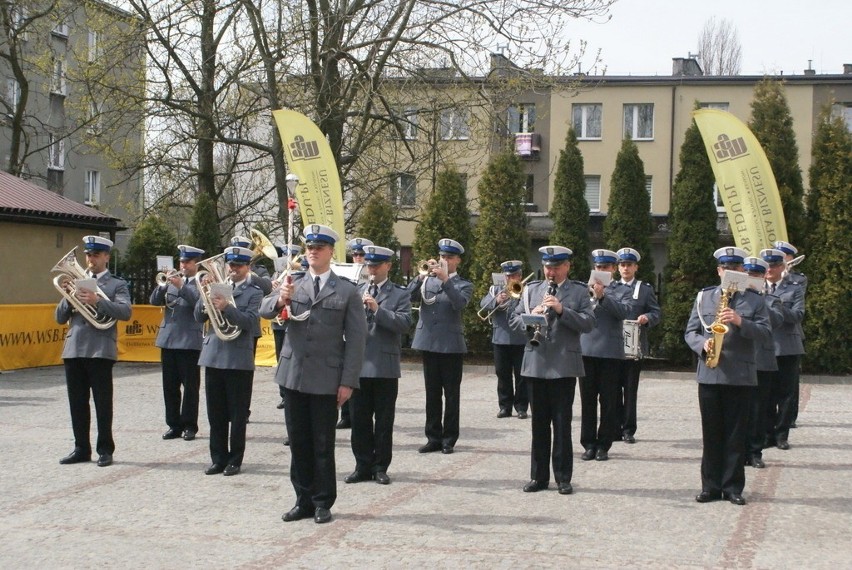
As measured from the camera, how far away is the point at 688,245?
66.4 ft

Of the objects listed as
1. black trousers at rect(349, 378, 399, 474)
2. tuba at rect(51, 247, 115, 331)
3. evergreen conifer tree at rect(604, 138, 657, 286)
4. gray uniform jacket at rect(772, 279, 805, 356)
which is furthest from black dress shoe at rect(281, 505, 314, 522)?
evergreen conifer tree at rect(604, 138, 657, 286)

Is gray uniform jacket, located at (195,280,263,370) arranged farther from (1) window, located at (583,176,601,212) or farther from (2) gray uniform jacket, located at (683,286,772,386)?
(1) window, located at (583,176,601,212)

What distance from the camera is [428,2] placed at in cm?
2059

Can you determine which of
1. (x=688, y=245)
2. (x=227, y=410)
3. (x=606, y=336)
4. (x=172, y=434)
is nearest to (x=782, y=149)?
(x=688, y=245)

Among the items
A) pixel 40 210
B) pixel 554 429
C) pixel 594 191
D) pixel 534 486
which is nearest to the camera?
pixel 534 486

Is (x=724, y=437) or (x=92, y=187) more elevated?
(x=92, y=187)

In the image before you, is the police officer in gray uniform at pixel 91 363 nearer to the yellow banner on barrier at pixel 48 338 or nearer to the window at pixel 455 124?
the yellow banner on barrier at pixel 48 338

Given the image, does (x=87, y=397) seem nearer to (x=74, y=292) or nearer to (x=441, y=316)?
(x=74, y=292)

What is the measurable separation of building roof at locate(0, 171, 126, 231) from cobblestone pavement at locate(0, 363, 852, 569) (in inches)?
352

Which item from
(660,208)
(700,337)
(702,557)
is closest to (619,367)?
(700,337)

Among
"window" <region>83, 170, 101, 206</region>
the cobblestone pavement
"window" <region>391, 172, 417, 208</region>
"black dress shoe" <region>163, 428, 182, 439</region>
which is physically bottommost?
the cobblestone pavement

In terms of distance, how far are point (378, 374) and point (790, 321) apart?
14.9 feet

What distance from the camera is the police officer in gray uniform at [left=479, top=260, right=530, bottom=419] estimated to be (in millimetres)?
13688

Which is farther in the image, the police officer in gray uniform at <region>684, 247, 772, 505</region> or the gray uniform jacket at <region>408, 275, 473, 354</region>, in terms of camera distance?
the gray uniform jacket at <region>408, 275, 473, 354</region>
